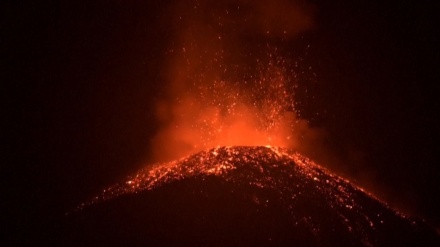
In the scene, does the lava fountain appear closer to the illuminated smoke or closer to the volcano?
the volcano

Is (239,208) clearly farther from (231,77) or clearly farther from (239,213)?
(231,77)

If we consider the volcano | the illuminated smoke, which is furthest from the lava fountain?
the illuminated smoke

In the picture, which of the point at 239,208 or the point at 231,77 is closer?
the point at 239,208

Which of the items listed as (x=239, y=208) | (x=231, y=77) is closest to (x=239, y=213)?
(x=239, y=208)

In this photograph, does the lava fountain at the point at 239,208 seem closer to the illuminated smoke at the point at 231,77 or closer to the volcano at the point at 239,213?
the volcano at the point at 239,213

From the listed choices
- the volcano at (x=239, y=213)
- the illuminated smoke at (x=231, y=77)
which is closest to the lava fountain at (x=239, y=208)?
the volcano at (x=239, y=213)

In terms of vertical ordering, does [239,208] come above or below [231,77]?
below
